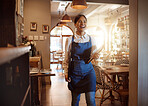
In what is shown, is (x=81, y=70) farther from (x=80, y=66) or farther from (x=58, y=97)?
(x=58, y=97)

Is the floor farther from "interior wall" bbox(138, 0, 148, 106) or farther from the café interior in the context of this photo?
"interior wall" bbox(138, 0, 148, 106)

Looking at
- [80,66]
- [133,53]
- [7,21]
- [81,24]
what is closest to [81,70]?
[80,66]

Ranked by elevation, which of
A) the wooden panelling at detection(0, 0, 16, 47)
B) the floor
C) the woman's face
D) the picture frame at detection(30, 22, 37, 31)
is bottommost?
the floor

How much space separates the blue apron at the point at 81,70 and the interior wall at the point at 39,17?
13.1ft

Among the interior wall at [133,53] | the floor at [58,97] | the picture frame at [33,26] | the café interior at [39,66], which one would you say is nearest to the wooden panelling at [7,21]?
the café interior at [39,66]

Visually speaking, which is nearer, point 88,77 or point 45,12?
point 88,77

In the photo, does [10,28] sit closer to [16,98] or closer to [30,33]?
[16,98]

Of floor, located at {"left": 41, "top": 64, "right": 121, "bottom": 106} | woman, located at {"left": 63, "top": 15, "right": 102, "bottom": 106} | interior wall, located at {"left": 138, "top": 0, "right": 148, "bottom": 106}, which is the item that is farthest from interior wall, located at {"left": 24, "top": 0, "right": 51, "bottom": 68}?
interior wall, located at {"left": 138, "top": 0, "right": 148, "bottom": 106}

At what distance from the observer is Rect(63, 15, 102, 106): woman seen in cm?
275

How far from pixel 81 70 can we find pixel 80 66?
0.19ft

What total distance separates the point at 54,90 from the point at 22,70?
13.3 feet

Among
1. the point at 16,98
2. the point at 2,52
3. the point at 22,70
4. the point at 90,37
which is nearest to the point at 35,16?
the point at 90,37

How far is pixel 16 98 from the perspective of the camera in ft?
4.53

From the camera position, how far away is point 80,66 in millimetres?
2732
